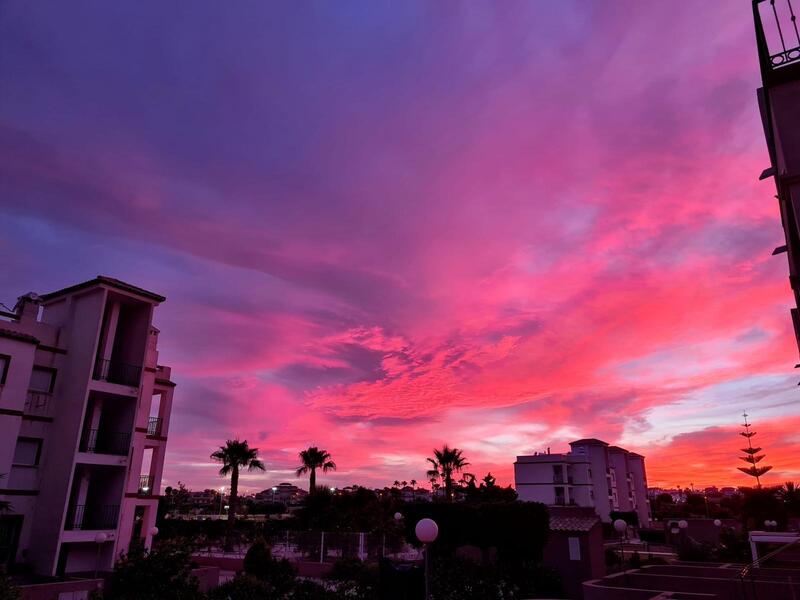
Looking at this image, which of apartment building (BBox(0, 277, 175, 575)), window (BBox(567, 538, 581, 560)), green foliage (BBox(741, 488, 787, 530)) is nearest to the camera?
apartment building (BBox(0, 277, 175, 575))

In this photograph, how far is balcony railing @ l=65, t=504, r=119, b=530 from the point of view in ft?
65.6

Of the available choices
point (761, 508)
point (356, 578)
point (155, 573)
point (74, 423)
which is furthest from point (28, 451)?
point (761, 508)

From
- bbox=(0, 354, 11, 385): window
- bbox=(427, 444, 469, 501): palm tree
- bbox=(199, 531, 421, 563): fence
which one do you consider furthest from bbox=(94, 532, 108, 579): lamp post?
bbox=(427, 444, 469, 501): palm tree

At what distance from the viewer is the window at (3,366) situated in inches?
737

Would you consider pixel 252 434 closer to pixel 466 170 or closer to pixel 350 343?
pixel 350 343

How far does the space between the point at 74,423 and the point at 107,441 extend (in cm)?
219

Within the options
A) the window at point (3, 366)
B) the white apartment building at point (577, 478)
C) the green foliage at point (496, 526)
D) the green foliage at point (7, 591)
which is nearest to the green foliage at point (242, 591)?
the green foliage at point (7, 591)

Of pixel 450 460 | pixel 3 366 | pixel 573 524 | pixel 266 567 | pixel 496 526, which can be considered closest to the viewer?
pixel 3 366

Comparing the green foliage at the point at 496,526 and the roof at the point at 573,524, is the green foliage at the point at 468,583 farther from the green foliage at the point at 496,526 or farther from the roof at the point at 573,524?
the roof at the point at 573,524

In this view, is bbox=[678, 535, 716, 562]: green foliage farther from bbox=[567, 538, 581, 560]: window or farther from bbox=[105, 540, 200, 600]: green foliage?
bbox=[105, 540, 200, 600]: green foliage

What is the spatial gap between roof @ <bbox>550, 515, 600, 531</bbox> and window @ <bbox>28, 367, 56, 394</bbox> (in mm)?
22965

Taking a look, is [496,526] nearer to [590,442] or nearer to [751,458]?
[590,442]

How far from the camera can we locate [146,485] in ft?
82.7

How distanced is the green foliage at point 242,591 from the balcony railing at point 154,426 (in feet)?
42.3
